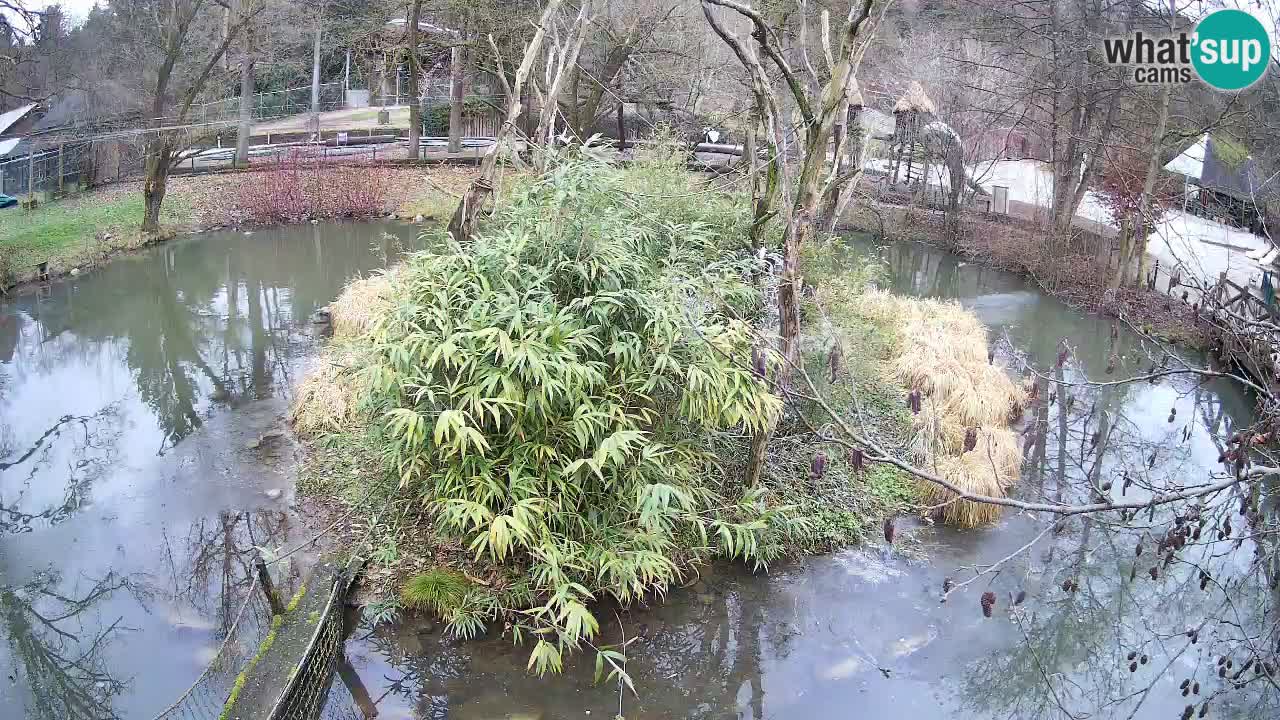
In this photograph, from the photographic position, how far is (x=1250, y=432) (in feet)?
10.6

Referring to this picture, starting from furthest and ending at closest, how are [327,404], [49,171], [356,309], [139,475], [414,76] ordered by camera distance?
[414,76] → [49,171] → [356,309] → [327,404] → [139,475]

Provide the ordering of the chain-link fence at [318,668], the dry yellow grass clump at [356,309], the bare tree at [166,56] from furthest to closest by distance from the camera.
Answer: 1. the bare tree at [166,56]
2. the dry yellow grass clump at [356,309]
3. the chain-link fence at [318,668]

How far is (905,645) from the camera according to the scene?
5469 mm

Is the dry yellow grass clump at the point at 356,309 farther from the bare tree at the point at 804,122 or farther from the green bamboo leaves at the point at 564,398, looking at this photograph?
the bare tree at the point at 804,122

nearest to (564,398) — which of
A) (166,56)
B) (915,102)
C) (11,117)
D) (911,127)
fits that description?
(166,56)

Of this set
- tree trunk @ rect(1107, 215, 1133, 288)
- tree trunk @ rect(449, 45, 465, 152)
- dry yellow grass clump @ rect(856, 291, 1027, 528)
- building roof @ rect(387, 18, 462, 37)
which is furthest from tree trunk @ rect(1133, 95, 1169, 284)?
building roof @ rect(387, 18, 462, 37)

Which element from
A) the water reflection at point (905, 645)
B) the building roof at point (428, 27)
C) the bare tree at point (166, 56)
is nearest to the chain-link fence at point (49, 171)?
the bare tree at point (166, 56)

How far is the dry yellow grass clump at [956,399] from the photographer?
6848mm

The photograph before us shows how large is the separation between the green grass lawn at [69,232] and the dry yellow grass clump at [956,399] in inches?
382

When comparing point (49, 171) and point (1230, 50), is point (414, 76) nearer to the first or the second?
point (49, 171)

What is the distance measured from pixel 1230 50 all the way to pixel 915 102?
6.60 meters

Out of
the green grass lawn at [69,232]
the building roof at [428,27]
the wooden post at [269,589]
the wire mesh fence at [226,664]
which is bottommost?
the wire mesh fence at [226,664]

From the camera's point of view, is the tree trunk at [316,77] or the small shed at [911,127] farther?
the tree trunk at [316,77]

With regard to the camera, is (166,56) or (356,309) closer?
(356,309)
